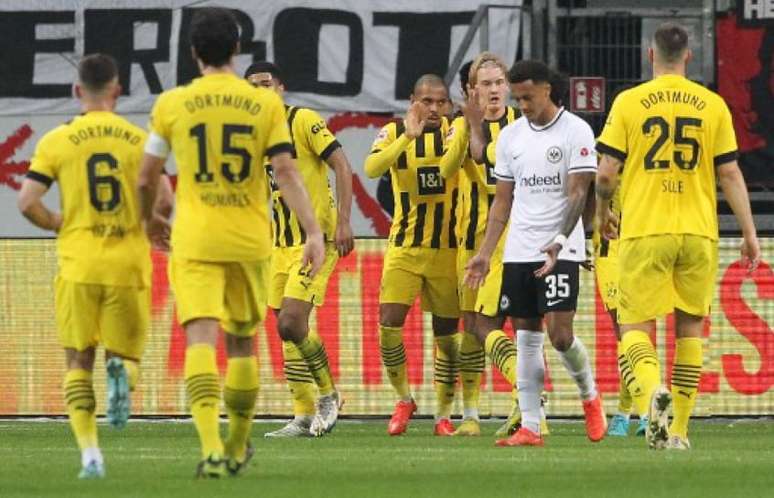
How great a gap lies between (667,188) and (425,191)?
3790 millimetres

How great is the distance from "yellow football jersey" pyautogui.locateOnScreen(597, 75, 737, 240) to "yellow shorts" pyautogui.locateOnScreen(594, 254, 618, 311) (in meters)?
3.53

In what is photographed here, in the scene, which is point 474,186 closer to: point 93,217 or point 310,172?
point 310,172

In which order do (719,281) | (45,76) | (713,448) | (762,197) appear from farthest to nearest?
(45,76)
(762,197)
(719,281)
(713,448)

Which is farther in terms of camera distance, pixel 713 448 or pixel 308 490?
pixel 713 448

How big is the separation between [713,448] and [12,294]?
6909mm

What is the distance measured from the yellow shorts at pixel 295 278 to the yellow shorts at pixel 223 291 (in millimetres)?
4842

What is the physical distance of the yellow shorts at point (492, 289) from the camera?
15539mm

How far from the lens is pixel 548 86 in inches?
552

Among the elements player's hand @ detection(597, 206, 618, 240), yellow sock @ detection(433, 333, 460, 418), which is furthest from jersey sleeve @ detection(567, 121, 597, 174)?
yellow sock @ detection(433, 333, 460, 418)

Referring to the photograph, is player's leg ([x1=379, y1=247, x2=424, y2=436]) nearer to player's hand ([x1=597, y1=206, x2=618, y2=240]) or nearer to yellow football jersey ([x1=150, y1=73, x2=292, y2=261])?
player's hand ([x1=597, y1=206, x2=618, y2=240])

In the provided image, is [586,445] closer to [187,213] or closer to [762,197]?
[187,213]

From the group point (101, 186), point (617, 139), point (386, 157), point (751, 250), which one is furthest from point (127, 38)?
point (101, 186)

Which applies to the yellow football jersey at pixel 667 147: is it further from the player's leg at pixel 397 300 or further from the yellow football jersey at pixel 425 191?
the player's leg at pixel 397 300

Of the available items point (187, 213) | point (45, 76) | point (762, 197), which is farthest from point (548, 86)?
point (45, 76)
